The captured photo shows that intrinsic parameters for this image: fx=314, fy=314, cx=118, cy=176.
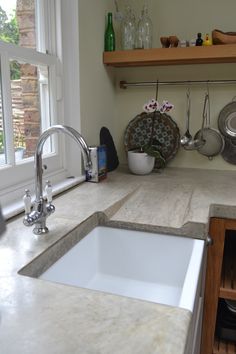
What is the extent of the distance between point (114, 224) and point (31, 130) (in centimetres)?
56

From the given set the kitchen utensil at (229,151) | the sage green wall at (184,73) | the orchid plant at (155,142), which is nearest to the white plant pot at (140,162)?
the orchid plant at (155,142)

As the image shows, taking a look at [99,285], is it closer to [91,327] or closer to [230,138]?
[91,327]

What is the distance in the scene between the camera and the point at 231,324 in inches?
55.6

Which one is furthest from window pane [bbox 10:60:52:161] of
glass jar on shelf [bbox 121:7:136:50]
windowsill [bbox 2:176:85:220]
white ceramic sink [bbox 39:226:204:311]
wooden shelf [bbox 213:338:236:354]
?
wooden shelf [bbox 213:338:236:354]

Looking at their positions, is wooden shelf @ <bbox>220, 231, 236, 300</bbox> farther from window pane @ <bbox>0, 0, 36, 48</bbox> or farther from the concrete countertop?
window pane @ <bbox>0, 0, 36, 48</bbox>

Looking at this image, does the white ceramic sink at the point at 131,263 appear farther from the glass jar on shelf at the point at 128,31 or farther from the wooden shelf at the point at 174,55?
the glass jar on shelf at the point at 128,31

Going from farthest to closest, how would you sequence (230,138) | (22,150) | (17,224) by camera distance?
(230,138)
(22,150)
(17,224)

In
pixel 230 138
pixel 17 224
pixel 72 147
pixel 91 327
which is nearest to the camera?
pixel 91 327

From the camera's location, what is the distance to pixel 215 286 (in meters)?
1.28

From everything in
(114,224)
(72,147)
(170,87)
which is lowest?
(114,224)

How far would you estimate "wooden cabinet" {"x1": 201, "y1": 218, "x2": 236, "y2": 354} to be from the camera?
1.25 metres

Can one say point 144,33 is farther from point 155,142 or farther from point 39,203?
point 39,203

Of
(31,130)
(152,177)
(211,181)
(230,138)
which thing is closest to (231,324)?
(211,181)

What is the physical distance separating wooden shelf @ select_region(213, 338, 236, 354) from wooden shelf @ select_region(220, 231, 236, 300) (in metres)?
0.27
